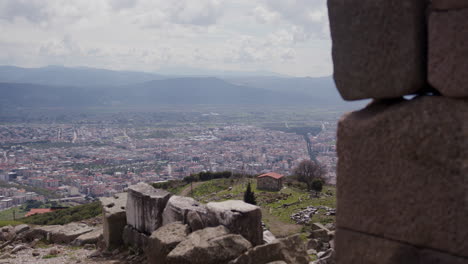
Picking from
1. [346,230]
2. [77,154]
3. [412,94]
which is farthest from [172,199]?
[77,154]

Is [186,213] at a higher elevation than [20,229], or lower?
higher

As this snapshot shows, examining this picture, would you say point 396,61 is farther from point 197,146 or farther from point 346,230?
point 197,146

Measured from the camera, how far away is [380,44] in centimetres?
255

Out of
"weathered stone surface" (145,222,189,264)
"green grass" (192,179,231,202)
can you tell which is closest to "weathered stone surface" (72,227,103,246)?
"weathered stone surface" (145,222,189,264)

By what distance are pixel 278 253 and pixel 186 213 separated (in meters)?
2.03

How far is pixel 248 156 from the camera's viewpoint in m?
105

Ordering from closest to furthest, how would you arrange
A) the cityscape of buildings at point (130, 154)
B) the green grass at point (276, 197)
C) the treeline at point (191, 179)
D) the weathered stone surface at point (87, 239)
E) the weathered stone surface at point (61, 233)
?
the weathered stone surface at point (87, 239), the weathered stone surface at point (61, 233), the green grass at point (276, 197), the treeline at point (191, 179), the cityscape of buildings at point (130, 154)

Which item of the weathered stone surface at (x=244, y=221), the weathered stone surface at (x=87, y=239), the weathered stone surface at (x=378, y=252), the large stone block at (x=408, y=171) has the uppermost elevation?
the large stone block at (x=408, y=171)

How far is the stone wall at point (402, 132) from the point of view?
231 centimetres

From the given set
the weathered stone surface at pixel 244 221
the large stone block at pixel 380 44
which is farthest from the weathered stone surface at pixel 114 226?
the large stone block at pixel 380 44

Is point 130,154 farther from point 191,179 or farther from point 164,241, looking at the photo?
point 164,241

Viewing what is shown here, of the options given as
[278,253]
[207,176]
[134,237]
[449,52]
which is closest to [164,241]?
[278,253]

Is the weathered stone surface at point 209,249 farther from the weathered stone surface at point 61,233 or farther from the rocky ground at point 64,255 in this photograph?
the weathered stone surface at point 61,233

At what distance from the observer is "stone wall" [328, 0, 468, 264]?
2314 millimetres
